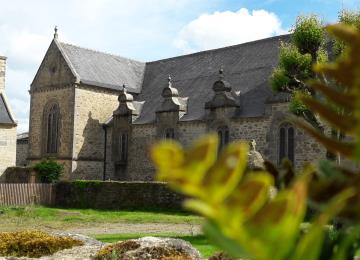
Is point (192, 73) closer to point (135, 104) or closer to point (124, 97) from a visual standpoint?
point (135, 104)

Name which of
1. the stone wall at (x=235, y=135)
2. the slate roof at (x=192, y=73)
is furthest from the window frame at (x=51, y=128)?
the stone wall at (x=235, y=135)

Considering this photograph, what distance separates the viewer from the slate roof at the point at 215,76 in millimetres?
31438

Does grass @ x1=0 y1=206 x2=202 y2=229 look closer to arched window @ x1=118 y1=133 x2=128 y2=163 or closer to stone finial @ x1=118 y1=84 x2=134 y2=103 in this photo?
arched window @ x1=118 y1=133 x2=128 y2=163

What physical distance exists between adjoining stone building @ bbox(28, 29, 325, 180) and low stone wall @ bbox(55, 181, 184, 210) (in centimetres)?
592

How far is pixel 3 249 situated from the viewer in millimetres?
11125

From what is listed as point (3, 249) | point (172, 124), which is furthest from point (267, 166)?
point (172, 124)

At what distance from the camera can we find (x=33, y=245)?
1114 cm

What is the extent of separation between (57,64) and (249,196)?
38.3 m

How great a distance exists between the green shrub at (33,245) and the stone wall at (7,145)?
24.9 metres

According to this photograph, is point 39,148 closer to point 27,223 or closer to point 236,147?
point 27,223

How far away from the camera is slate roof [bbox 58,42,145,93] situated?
1473 inches

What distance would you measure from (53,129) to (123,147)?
5697 millimetres

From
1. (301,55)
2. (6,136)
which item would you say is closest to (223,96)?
(301,55)

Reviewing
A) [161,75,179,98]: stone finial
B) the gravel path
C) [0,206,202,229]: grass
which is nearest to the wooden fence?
[0,206,202,229]: grass
